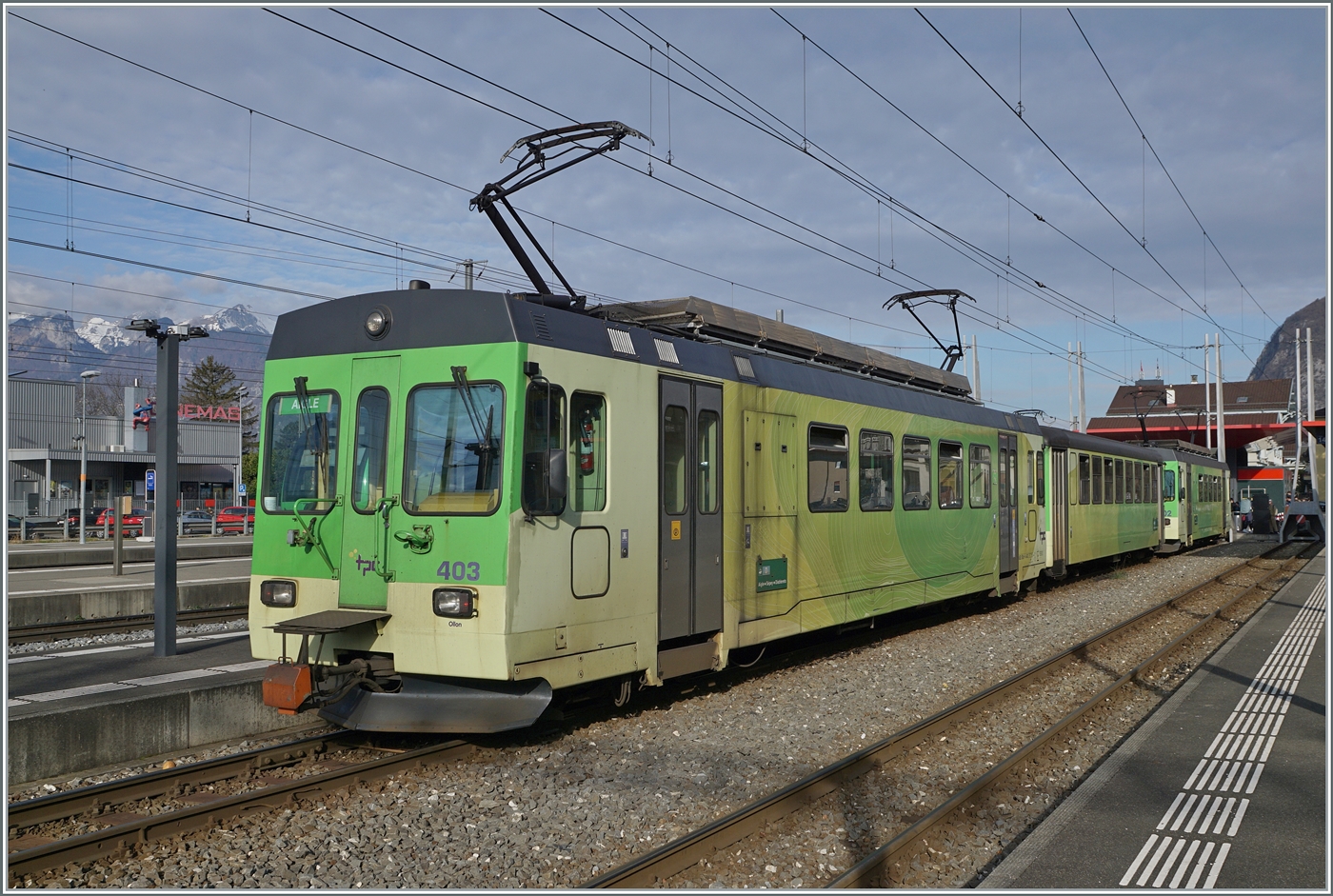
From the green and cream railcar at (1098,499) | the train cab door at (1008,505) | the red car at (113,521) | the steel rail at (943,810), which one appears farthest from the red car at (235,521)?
the steel rail at (943,810)

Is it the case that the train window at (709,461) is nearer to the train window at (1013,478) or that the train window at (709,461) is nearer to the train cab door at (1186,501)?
the train window at (1013,478)

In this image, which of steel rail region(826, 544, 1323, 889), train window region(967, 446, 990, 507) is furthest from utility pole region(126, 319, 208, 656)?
train window region(967, 446, 990, 507)

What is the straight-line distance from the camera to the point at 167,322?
1034 centimetres

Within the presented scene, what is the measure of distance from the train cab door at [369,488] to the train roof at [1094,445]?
13944mm

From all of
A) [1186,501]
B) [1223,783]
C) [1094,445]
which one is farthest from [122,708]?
[1186,501]

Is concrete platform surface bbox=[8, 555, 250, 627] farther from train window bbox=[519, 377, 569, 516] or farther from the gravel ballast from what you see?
train window bbox=[519, 377, 569, 516]

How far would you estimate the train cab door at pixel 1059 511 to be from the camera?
18.4 metres

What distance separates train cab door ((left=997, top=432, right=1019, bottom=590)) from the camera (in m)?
15.7

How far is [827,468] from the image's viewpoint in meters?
10.6

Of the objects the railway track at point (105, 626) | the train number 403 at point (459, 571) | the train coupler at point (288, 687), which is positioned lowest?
the railway track at point (105, 626)

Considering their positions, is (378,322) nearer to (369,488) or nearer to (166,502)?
(369,488)

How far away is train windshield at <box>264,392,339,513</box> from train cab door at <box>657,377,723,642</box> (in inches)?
101

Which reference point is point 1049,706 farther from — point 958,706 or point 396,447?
point 396,447

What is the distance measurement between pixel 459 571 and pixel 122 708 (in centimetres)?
254
